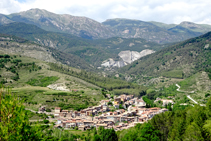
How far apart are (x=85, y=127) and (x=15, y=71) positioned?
10343 cm

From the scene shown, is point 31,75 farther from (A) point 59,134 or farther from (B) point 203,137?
(B) point 203,137

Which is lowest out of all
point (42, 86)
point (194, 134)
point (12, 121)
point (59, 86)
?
point (194, 134)

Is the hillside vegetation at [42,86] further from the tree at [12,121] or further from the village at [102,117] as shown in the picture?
the tree at [12,121]

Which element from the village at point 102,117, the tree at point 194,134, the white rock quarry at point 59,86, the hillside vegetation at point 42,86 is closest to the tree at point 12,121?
the tree at point 194,134

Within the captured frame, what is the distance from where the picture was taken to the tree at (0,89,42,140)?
22.0 metres

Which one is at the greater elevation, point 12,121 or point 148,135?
point 12,121

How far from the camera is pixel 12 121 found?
74.7 ft

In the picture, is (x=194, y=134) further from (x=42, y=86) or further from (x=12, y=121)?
(x=42, y=86)

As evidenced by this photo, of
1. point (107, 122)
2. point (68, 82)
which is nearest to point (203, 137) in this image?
point (107, 122)

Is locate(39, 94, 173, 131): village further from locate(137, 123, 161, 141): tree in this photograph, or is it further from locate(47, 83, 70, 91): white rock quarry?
locate(47, 83, 70, 91): white rock quarry

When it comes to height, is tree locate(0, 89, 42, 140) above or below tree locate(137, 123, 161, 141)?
above

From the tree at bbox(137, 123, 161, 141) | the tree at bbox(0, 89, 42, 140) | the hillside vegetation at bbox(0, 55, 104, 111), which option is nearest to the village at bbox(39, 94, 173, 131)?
the hillside vegetation at bbox(0, 55, 104, 111)

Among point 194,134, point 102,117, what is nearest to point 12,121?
point 194,134

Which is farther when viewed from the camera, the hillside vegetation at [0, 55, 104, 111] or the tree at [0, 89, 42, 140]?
the hillside vegetation at [0, 55, 104, 111]
